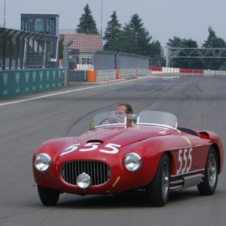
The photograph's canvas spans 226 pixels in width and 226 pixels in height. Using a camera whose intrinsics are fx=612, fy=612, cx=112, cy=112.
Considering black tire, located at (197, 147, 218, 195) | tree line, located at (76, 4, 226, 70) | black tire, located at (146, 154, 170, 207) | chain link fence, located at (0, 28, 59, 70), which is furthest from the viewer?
tree line, located at (76, 4, 226, 70)

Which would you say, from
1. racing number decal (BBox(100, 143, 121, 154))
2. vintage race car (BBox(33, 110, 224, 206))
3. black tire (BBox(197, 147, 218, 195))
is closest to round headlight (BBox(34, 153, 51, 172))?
vintage race car (BBox(33, 110, 224, 206))

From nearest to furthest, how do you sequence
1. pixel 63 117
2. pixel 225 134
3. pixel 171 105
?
pixel 225 134
pixel 63 117
pixel 171 105

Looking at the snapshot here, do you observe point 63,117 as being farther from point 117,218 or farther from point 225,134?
point 117,218

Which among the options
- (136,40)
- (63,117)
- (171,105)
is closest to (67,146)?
(63,117)

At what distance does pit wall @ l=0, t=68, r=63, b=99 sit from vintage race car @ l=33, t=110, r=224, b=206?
19.7 metres

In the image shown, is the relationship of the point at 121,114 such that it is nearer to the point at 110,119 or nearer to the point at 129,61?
the point at 110,119

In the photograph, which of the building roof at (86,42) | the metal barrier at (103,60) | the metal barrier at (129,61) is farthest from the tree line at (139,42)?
the metal barrier at (103,60)

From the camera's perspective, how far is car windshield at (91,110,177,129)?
23.0ft

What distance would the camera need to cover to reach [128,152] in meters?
5.95

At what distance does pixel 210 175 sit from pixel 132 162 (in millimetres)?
1588

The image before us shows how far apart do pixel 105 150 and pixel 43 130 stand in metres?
8.76

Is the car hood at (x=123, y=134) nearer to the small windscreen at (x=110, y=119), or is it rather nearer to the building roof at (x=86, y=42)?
the small windscreen at (x=110, y=119)

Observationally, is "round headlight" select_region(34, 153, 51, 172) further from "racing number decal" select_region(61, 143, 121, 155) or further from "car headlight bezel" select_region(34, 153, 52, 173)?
"racing number decal" select_region(61, 143, 121, 155)

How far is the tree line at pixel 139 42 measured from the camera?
135 m
